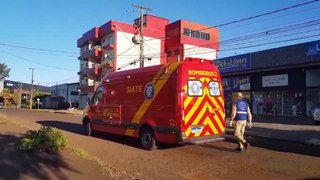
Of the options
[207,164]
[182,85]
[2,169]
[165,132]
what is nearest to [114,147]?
[165,132]

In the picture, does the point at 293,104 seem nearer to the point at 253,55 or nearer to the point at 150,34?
the point at 253,55

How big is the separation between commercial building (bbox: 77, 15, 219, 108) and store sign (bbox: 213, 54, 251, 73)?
2511 cm

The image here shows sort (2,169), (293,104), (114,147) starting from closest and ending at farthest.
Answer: (2,169)
(114,147)
(293,104)

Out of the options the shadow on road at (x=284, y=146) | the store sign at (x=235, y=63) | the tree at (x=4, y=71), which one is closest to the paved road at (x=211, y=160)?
the shadow on road at (x=284, y=146)

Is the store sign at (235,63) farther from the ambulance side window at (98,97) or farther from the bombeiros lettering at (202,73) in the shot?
the bombeiros lettering at (202,73)

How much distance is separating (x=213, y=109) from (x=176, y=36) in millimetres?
55915

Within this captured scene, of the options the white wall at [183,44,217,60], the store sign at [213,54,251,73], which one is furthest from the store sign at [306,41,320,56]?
the white wall at [183,44,217,60]

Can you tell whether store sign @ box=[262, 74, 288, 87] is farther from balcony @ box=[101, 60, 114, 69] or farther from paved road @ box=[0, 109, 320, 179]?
balcony @ box=[101, 60, 114, 69]

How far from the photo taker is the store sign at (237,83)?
36.2 meters

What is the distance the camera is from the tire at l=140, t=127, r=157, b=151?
43.4 feet

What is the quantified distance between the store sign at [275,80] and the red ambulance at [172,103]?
20.3 metres

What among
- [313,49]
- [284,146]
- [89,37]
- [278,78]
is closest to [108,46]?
[89,37]

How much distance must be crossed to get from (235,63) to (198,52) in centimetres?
3348

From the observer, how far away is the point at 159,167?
10172 mm
